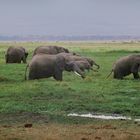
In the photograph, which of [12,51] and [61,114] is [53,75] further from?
[12,51]

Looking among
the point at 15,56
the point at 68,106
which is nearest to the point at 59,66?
the point at 68,106

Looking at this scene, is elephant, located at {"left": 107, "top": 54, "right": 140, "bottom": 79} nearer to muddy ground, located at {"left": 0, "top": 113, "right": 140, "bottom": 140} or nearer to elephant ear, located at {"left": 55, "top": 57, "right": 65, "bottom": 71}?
elephant ear, located at {"left": 55, "top": 57, "right": 65, "bottom": 71}

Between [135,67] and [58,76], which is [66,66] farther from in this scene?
[135,67]

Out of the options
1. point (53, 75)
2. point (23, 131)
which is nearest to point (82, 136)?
point (23, 131)

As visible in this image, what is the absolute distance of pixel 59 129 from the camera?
1226 centimetres

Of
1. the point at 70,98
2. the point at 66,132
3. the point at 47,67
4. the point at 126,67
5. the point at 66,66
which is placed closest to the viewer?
the point at 66,132

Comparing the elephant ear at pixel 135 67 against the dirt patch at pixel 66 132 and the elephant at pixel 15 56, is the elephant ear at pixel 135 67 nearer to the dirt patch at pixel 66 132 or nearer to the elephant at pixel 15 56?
the dirt patch at pixel 66 132

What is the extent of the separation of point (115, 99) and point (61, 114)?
325 cm

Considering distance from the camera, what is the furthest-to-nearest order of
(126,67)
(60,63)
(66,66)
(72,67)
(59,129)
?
(126,67) → (72,67) → (66,66) → (60,63) → (59,129)

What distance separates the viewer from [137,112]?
1546 centimetres

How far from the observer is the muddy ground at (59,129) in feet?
36.1

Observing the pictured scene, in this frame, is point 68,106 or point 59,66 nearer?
point 68,106

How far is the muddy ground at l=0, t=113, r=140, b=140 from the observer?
36.1 feet

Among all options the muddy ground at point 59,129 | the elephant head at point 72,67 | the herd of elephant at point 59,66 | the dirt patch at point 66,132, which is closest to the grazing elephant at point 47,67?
the herd of elephant at point 59,66
